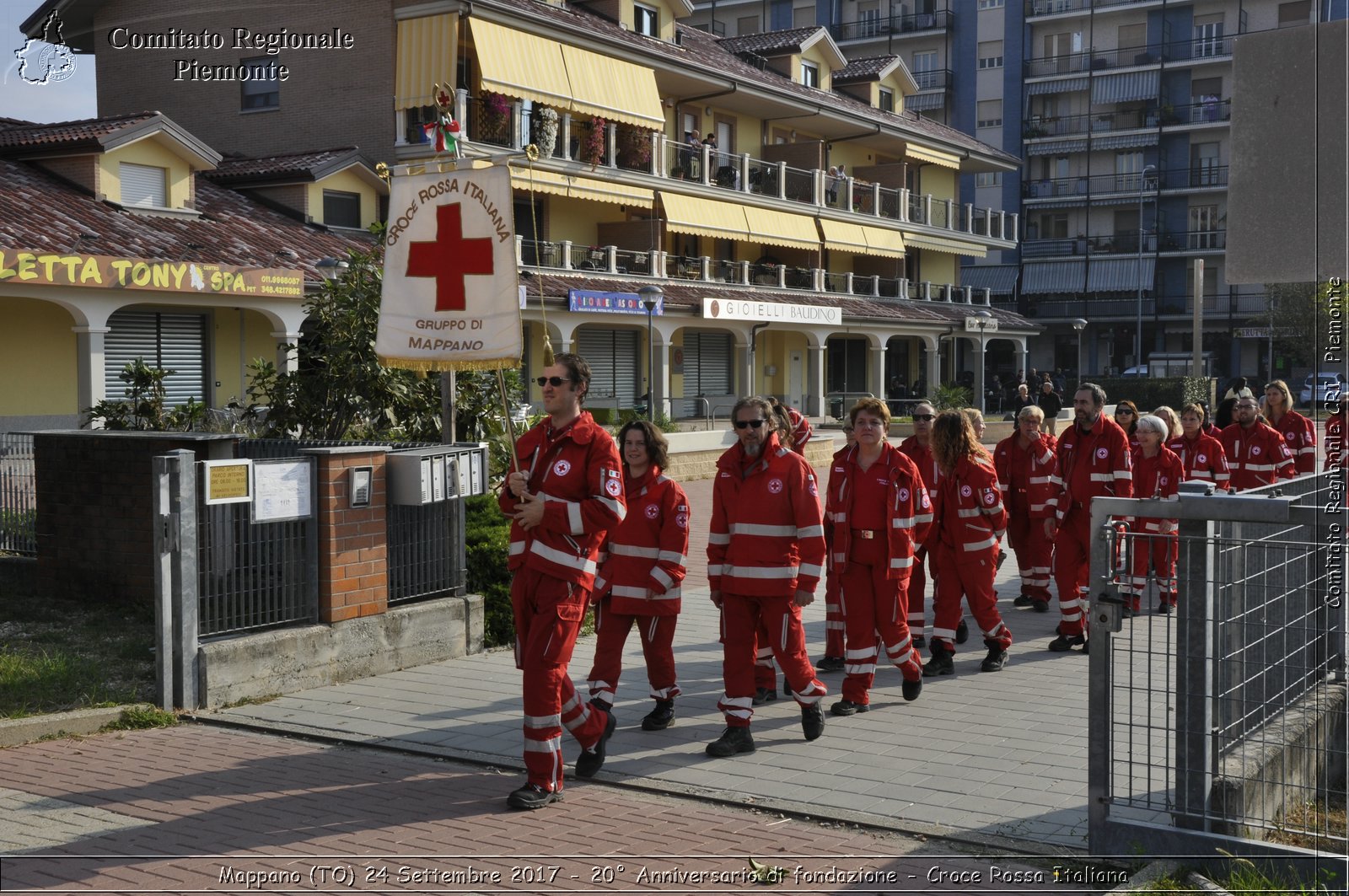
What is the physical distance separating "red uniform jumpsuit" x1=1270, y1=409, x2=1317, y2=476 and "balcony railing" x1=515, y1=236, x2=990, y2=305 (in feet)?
54.4

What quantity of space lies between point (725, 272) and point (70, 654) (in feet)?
113

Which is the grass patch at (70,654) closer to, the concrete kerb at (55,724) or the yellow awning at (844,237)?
the concrete kerb at (55,724)

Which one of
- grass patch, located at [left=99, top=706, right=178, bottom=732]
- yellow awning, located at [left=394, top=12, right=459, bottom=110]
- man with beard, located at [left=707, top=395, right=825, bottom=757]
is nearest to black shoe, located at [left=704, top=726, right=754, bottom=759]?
man with beard, located at [left=707, top=395, right=825, bottom=757]

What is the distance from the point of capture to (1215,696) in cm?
507

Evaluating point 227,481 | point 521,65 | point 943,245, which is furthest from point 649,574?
point 943,245

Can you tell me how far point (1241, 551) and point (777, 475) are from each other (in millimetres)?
2467

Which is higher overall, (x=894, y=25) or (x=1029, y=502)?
(x=894, y=25)

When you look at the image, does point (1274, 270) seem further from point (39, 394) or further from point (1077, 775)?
point (39, 394)

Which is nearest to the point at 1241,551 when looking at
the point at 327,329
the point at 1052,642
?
the point at 1052,642

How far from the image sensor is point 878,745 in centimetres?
708

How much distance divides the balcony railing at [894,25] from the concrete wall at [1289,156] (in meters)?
65.3

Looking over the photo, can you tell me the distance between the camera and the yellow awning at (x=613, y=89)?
33.4 meters

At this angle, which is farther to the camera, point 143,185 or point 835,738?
point 143,185

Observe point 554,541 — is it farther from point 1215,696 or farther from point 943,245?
point 943,245
